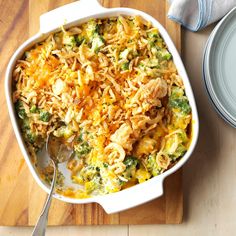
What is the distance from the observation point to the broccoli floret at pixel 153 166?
1543mm

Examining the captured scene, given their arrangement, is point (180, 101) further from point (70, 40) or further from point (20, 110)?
point (20, 110)

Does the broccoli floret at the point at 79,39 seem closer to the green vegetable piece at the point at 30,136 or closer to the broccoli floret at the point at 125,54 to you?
the broccoli floret at the point at 125,54

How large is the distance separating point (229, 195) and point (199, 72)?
0.46m

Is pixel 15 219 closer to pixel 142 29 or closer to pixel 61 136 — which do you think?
Answer: pixel 61 136

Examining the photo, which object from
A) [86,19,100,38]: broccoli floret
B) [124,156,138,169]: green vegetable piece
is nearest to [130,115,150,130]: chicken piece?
[124,156,138,169]: green vegetable piece

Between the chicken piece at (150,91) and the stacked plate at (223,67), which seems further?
the stacked plate at (223,67)

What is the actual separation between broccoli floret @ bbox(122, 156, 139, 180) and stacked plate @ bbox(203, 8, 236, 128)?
0.35 meters

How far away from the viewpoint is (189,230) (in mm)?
1716

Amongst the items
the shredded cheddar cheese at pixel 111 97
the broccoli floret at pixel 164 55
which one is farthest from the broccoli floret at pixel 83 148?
the broccoli floret at pixel 164 55

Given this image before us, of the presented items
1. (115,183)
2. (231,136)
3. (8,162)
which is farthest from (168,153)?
(8,162)

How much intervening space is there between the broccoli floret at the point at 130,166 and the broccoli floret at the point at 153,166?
0.14ft

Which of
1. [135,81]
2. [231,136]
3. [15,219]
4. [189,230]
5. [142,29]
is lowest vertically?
[189,230]

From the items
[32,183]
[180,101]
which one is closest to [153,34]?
[180,101]

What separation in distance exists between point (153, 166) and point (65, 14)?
573 mm
